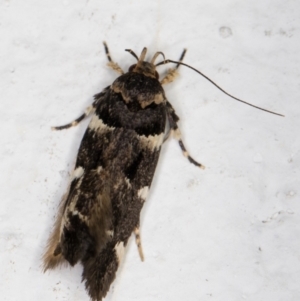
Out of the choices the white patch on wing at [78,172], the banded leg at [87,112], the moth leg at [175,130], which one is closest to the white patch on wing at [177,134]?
the moth leg at [175,130]

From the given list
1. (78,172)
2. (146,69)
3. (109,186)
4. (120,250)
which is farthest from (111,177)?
(146,69)

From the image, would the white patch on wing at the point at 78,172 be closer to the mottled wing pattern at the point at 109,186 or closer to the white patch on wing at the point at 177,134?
the mottled wing pattern at the point at 109,186

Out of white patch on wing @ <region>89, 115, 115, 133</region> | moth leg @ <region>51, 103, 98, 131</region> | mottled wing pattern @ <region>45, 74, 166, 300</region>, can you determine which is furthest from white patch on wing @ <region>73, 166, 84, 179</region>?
moth leg @ <region>51, 103, 98, 131</region>

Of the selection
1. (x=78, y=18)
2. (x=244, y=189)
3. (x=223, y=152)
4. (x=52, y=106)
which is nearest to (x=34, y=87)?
(x=52, y=106)

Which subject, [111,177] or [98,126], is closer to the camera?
[111,177]

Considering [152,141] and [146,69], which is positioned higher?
[146,69]

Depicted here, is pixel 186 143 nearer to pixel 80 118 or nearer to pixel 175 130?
pixel 175 130

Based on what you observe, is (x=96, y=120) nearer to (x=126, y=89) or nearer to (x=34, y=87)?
(x=126, y=89)
